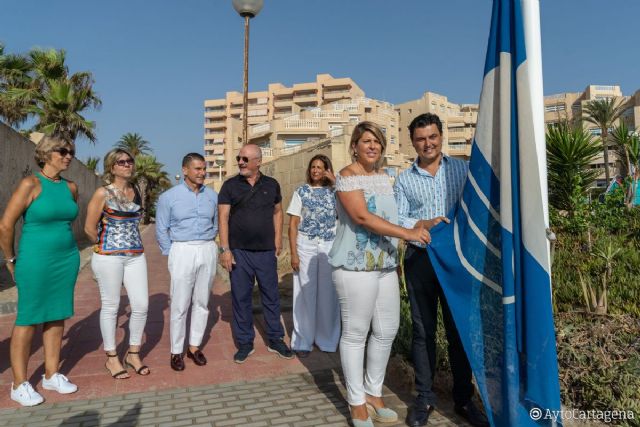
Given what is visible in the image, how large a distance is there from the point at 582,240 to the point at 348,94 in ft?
228

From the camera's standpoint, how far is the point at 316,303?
14.9ft

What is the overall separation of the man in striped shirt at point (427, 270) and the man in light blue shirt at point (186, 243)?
6.12 feet

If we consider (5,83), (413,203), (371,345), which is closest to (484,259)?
(413,203)

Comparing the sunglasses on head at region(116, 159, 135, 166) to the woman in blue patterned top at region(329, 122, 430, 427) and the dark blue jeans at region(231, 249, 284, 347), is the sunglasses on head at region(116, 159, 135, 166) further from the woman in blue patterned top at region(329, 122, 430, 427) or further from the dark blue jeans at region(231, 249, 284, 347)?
the woman in blue patterned top at region(329, 122, 430, 427)

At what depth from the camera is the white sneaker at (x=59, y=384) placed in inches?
135

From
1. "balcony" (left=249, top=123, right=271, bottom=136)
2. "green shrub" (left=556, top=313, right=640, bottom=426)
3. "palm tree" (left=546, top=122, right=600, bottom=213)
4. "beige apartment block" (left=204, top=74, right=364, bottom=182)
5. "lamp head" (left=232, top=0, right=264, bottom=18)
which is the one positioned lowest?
"green shrub" (left=556, top=313, right=640, bottom=426)

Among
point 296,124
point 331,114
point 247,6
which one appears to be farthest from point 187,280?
point 331,114

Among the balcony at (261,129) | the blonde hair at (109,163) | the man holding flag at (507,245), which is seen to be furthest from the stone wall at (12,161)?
the balcony at (261,129)

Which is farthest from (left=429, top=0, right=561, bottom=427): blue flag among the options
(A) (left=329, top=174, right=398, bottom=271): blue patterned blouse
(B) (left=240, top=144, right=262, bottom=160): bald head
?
(B) (left=240, top=144, right=262, bottom=160): bald head

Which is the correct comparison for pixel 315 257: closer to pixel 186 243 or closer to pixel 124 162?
pixel 186 243

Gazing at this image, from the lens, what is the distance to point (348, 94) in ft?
241

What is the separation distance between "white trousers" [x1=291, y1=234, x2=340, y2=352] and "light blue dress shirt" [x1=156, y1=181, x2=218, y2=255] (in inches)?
37.2

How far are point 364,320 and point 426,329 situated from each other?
0.45 m

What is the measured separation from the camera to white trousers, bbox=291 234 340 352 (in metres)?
4.43
